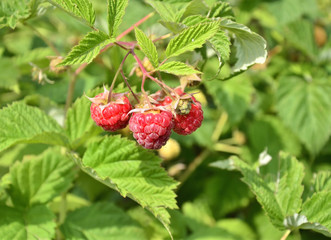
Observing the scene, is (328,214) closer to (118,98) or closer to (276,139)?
(118,98)

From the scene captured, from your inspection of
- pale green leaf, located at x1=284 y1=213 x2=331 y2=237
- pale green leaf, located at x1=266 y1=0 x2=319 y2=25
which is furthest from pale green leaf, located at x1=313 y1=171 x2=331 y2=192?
pale green leaf, located at x1=266 y1=0 x2=319 y2=25

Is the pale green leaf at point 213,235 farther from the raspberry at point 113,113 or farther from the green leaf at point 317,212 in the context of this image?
the raspberry at point 113,113

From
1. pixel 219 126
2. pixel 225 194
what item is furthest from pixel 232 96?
pixel 225 194

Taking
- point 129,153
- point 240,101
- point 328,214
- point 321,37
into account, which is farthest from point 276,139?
point 129,153

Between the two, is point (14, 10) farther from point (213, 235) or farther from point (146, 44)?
point (213, 235)

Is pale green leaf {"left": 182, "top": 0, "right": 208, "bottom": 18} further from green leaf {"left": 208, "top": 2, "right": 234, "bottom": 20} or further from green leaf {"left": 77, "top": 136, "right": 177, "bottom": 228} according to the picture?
green leaf {"left": 77, "top": 136, "right": 177, "bottom": 228}

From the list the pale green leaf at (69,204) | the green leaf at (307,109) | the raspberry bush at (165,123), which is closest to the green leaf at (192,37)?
the raspberry bush at (165,123)
